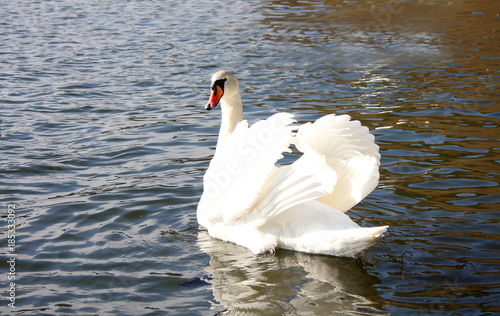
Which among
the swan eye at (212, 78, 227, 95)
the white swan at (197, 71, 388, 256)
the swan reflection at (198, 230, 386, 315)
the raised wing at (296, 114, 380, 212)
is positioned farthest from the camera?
the swan eye at (212, 78, 227, 95)

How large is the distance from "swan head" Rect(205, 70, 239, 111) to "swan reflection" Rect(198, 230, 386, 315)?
1.61m

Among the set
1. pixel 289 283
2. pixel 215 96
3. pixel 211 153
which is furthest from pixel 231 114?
pixel 289 283

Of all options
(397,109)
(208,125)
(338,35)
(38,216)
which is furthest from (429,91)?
(38,216)

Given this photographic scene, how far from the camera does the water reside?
5.12 meters

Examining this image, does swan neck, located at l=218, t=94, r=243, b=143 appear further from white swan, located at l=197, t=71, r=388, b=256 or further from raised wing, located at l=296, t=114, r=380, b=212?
raised wing, located at l=296, t=114, r=380, b=212

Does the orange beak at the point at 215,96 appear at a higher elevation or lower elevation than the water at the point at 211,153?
higher

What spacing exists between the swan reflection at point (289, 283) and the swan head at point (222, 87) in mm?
1608

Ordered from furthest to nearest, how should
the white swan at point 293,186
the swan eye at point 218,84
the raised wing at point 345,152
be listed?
the swan eye at point 218,84 → the raised wing at point 345,152 → the white swan at point 293,186

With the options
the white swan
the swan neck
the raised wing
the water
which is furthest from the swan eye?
the raised wing

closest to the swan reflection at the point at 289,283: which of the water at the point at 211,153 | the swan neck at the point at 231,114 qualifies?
the water at the point at 211,153

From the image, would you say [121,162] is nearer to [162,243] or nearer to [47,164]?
[47,164]

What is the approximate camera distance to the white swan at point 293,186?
508 cm

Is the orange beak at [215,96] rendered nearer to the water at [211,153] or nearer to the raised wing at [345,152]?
the water at [211,153]

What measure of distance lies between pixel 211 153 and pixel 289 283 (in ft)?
11.5
